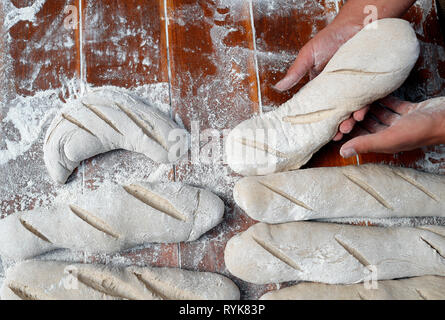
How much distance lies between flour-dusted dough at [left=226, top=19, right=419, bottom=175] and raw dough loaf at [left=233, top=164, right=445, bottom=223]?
0.10 metres

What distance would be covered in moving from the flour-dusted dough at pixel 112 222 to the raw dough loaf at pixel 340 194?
7.4 inches

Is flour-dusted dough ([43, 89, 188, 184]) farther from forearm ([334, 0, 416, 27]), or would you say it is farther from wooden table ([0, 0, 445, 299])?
forearm ([334, 0, 416, 27])

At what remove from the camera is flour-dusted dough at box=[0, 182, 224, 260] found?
160 centimetres

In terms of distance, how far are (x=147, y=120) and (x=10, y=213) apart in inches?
30.9

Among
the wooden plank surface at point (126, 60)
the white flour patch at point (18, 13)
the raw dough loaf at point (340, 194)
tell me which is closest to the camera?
the raw dough loaf at point (340, 194)

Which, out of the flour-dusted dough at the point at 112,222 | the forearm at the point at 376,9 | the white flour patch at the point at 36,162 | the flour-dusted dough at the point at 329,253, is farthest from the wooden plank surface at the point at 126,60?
the forearm at the point at 376,9

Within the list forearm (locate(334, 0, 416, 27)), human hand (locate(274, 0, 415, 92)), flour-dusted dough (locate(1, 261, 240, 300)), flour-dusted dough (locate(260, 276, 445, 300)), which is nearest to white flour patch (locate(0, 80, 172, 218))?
flour-dusted dough (locate(1, 261, 240, 300))

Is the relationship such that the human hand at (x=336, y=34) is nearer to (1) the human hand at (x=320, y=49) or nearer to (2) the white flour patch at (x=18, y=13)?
(1) the human hand at (x=320, y=49)

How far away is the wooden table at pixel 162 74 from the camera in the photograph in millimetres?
1760

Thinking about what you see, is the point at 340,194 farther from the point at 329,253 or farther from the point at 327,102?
the point at 327,102

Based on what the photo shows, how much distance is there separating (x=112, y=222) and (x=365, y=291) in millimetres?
1175

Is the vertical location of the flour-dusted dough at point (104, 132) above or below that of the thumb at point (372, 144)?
above

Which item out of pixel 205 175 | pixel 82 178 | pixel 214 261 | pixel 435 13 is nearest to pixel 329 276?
pixel 214 261

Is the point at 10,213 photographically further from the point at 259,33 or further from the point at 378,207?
the point at 378,207
